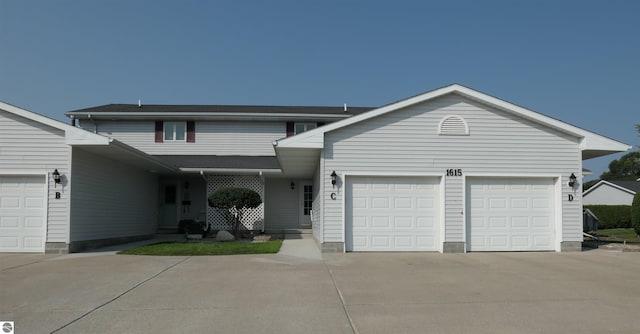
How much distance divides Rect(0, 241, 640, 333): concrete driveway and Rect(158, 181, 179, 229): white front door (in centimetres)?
975

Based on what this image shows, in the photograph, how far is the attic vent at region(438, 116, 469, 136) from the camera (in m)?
13.0

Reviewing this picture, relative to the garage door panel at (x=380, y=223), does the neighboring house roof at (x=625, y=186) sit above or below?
above

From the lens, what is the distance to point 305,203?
2112cm

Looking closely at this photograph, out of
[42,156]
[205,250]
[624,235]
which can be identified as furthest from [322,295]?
[624,235]

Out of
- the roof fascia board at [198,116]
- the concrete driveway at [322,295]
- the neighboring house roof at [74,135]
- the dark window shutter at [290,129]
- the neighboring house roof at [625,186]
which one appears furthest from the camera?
the neighboring house roof at [625,186]

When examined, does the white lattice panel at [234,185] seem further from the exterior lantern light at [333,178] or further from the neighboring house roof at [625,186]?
the neighboring house roof at [625,186]

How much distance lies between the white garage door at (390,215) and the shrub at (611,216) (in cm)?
2183

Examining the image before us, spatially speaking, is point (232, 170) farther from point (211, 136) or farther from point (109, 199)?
point (109, 199)

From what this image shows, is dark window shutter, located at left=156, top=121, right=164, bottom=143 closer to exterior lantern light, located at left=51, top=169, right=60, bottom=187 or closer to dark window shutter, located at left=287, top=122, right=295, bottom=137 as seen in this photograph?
dark window shutter, located at left=287, top=122, right=295, bottom=137

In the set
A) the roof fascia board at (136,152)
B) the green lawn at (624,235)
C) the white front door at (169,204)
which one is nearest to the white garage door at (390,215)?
the roof fascia board at (136,152)

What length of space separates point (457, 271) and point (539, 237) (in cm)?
479

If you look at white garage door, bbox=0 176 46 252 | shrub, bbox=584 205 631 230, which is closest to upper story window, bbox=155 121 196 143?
white garage door, bbox=0 176 46 252

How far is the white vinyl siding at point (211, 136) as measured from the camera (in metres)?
21.8

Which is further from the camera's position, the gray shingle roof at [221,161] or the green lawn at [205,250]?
the gray shingle roof at [221,161]
